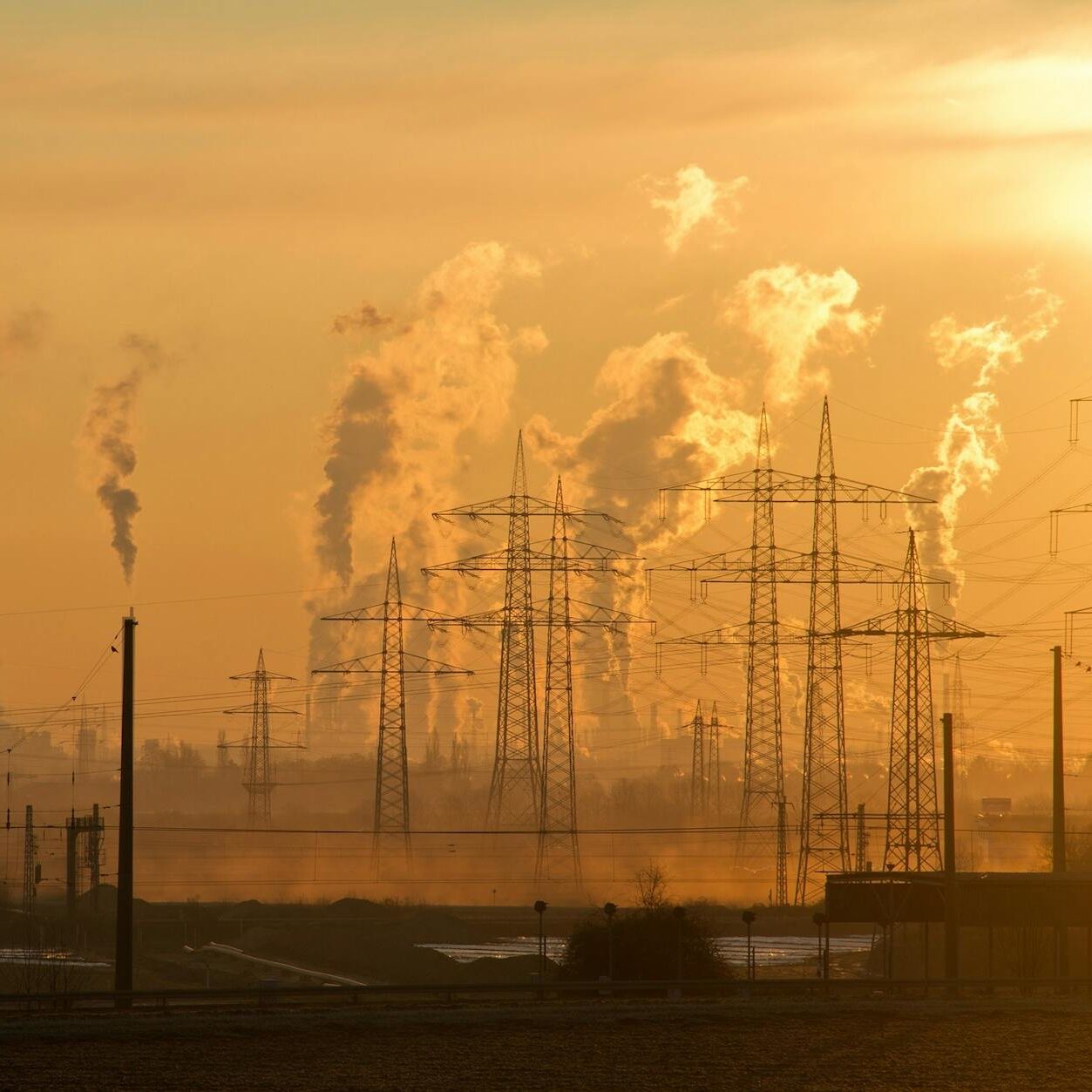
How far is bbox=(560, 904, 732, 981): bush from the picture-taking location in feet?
200

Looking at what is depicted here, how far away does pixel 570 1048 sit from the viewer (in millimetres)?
37281

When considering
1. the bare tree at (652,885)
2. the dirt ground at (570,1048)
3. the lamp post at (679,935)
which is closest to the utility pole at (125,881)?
the dirt ground at (570,1048)

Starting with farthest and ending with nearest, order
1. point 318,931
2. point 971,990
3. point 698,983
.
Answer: point 318,931
point 971,990
point 698,983

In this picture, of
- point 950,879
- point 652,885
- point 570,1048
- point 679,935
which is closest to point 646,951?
point 679,935

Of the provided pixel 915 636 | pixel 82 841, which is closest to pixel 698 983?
pixel 915 636

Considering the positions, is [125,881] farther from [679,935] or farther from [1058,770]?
[1058,770]

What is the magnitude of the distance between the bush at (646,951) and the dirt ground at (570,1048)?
15.7 metres

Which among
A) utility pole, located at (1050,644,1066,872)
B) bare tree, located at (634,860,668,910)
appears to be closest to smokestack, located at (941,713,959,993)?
utility pole, located at (1050,644,1066,872)

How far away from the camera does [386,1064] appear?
34438 mm

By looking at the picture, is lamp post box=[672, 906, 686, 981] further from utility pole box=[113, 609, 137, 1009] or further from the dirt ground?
utility pole box=[113, 609, 137, 1009]

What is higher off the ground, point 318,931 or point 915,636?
point 915,636

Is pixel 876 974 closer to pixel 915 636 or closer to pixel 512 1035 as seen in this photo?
pixel 915 636

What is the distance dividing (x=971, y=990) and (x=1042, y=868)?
4875 cm

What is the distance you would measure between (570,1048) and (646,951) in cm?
2513
